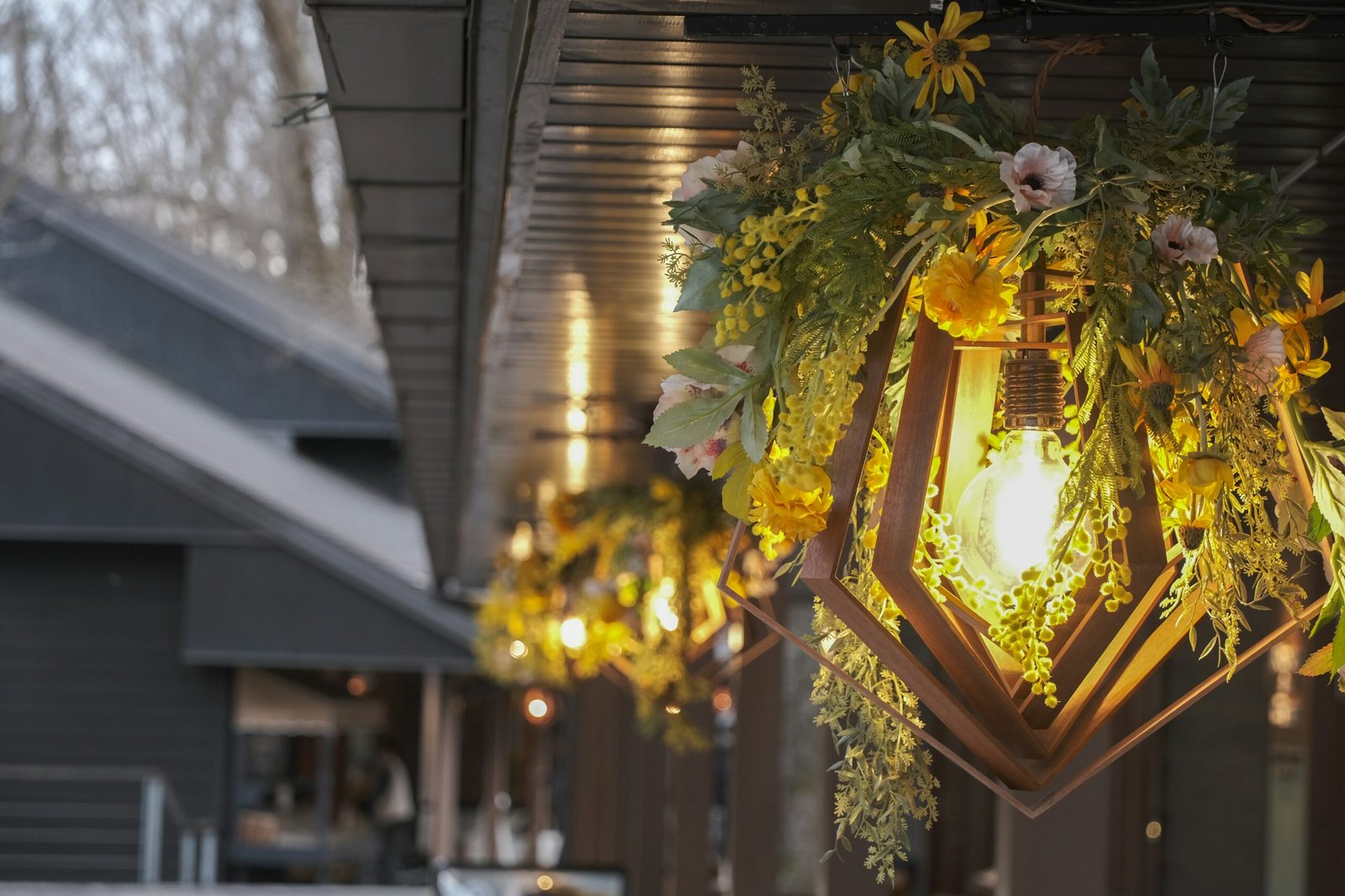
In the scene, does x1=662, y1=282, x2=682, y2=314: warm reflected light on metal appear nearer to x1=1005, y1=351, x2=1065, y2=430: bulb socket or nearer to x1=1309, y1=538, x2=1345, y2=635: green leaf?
x1=1005, y1=351, x2=1065, y2=430: bulb socket

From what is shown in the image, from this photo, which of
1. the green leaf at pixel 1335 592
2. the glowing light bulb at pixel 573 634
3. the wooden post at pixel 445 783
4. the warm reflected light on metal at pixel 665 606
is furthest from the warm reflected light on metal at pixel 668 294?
the wooden post at pixel 445 783

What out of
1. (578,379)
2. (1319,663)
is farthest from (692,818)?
(1319,663)

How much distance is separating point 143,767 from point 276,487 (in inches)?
105

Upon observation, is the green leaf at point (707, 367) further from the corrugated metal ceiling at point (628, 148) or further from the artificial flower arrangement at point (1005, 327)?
the corrugated metal ceiling at point (628, 148)

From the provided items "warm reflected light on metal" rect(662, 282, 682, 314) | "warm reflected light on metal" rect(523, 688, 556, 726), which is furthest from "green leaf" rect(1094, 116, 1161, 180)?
"warm reflected light on metal" rect(523, 688, 556, 726)

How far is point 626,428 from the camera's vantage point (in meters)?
5.90

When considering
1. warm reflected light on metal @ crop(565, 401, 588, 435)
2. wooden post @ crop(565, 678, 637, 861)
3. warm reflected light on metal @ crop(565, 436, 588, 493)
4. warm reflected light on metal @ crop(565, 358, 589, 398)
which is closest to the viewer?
warm reflected light on metal @ crop(565, 358, 589, 398)

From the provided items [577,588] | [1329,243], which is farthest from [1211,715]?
[1329,243]

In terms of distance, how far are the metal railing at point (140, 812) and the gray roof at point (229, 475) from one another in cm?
224

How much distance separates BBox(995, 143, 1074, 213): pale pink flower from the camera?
5.55ft

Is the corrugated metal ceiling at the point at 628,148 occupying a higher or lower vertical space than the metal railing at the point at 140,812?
higher

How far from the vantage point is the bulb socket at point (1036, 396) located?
1.88 m

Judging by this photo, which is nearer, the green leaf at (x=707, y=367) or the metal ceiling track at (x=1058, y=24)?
the green leaf at (x=707, y=367)

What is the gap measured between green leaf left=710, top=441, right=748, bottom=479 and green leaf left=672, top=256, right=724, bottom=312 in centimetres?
16
